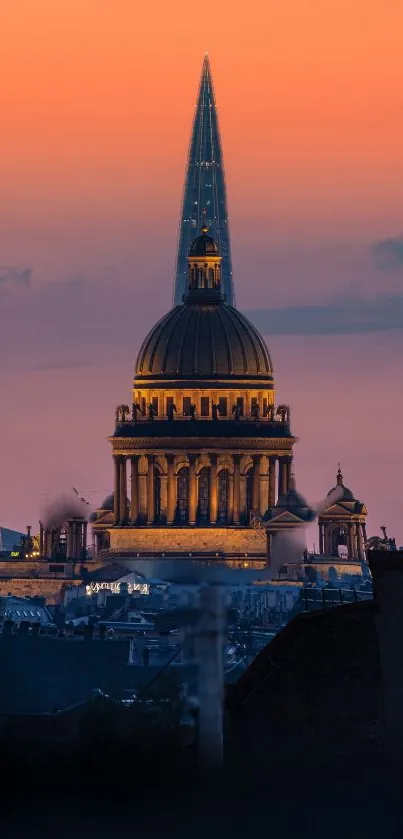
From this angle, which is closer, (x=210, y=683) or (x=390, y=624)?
(x=210, y=683)

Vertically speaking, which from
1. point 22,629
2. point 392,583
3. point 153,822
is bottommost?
point 153,822

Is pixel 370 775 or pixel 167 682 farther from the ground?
pixel 167 682

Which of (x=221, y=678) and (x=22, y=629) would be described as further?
(x=22, y=629)

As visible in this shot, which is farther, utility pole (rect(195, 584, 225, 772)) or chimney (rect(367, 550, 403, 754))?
chimney (rect(367, 550, 403, 754))

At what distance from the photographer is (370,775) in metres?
40.9

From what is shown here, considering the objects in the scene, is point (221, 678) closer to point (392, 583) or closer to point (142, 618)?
point (392, 583)

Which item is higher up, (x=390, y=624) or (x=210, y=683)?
(x=390, y=624)

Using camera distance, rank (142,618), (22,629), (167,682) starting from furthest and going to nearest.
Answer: (142,618)
(22,629)
(167,682)

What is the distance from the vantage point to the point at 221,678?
44.1 m

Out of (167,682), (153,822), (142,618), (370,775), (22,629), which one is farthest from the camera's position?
(142,618)

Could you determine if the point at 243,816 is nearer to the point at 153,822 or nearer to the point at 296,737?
the point at 153,822

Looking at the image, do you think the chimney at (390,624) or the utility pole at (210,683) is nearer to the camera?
the utility pole at (210,683)

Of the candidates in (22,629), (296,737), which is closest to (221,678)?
(296,737)

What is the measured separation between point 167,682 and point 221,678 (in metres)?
13.8
